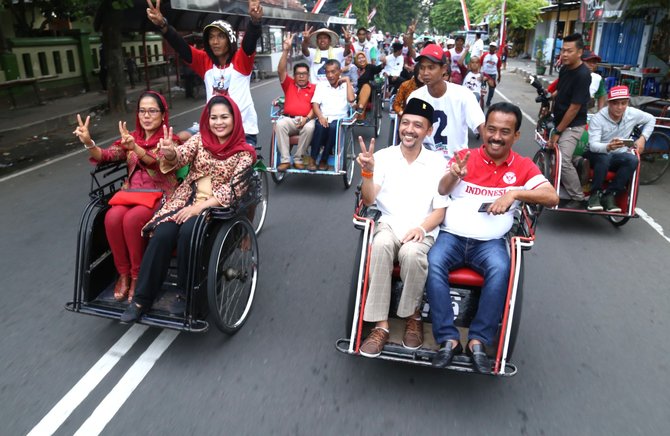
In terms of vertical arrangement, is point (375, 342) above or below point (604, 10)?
below

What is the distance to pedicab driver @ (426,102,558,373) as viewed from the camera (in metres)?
2.94

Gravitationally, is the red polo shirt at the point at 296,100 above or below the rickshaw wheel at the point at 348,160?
above

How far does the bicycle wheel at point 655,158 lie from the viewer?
301 inches

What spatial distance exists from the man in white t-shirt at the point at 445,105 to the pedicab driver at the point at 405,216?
96 cm

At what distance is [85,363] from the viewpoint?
10.7ft

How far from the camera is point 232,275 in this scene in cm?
353

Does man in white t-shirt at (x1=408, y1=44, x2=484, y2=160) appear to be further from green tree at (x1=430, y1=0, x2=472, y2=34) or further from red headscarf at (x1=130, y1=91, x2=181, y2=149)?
green tree at (x1=430, y1=0, x2=472, y2=34)

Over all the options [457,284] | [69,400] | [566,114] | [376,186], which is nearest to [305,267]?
[376,186]

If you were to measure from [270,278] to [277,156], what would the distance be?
2736mm

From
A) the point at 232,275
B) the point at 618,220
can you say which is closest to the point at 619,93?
the point at 618,220

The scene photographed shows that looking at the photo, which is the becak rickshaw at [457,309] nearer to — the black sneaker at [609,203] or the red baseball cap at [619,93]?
the black sneaker at [609,203]

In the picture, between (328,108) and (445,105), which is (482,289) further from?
(328,108)

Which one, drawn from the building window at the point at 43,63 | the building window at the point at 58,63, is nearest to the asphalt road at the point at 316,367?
the building window at the point at 43,63

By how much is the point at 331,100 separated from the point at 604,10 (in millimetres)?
9896
